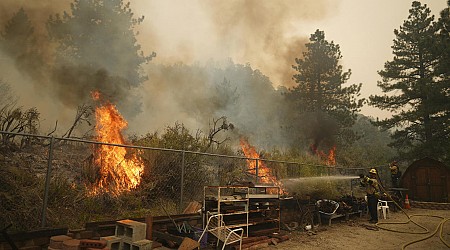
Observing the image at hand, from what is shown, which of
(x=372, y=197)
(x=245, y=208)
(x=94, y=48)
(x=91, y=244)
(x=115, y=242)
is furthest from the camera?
(x=94, y=48)

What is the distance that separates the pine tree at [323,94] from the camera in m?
29.8

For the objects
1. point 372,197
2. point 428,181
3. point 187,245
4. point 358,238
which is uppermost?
point 428,181

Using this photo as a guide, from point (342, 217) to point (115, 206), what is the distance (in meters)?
9.54

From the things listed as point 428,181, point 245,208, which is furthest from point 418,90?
point 245,208

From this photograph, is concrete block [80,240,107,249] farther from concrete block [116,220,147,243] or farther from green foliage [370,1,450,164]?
green foliage [370,1,450,164]

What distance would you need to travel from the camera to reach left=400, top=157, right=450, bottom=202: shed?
19.1m

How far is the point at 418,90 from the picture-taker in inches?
933

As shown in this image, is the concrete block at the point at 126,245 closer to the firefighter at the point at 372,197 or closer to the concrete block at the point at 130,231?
the concrete block at the point at 130,231

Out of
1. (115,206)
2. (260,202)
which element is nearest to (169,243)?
(115,206)

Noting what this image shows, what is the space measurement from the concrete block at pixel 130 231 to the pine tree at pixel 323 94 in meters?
27.3

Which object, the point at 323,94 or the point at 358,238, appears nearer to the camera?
the point at 358,238

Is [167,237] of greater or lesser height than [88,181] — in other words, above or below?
below

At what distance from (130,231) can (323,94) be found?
97.6 ft

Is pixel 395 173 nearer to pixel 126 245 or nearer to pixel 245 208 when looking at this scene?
pixel 245 208
